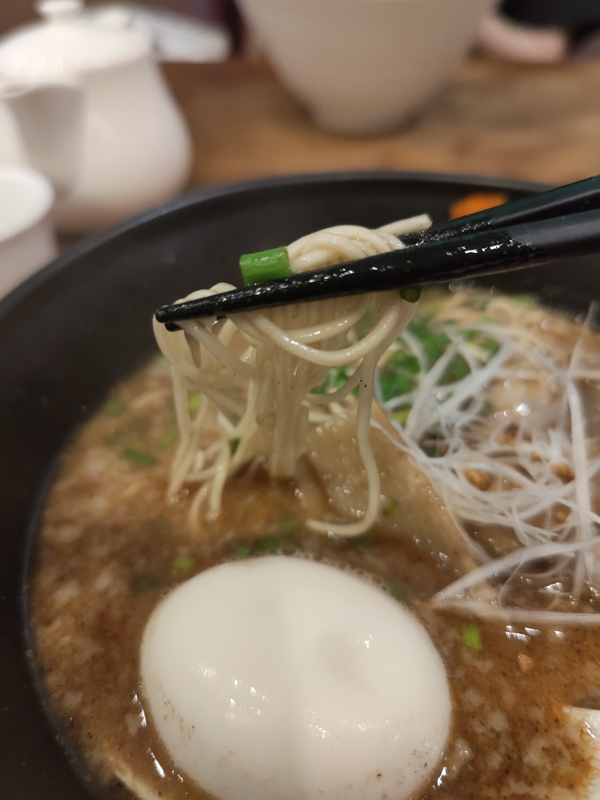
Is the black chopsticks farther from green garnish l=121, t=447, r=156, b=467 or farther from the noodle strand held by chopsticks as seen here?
green garnish l=121, t=447, r=156, b=467

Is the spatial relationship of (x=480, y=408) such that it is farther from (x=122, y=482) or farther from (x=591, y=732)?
(x=122, y=482)

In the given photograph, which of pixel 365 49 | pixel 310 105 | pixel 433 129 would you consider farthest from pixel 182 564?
pixel 433 129

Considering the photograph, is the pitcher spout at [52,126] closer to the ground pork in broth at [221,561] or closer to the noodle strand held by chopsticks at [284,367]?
the ground pork in broth at [221,561]

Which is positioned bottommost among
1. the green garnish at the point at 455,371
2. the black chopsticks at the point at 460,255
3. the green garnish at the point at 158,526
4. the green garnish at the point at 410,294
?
the green garnish at the point at 455,371

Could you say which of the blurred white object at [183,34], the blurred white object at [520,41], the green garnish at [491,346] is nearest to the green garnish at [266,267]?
the green garnish at [491,346]

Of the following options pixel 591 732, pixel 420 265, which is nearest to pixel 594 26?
pixel 420 265

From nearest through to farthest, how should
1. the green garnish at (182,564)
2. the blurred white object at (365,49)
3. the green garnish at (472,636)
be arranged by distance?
the green garnish at (472,636)
the green garnish at (182,564)
the blurred white object at (365,49)

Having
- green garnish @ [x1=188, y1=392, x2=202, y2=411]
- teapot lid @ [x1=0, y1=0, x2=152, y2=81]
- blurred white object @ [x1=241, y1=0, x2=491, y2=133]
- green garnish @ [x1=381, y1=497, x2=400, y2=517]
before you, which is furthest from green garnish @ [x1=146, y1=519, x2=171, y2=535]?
blurred white object @ [x1=241, y1=0, x2=491, y2=133]
